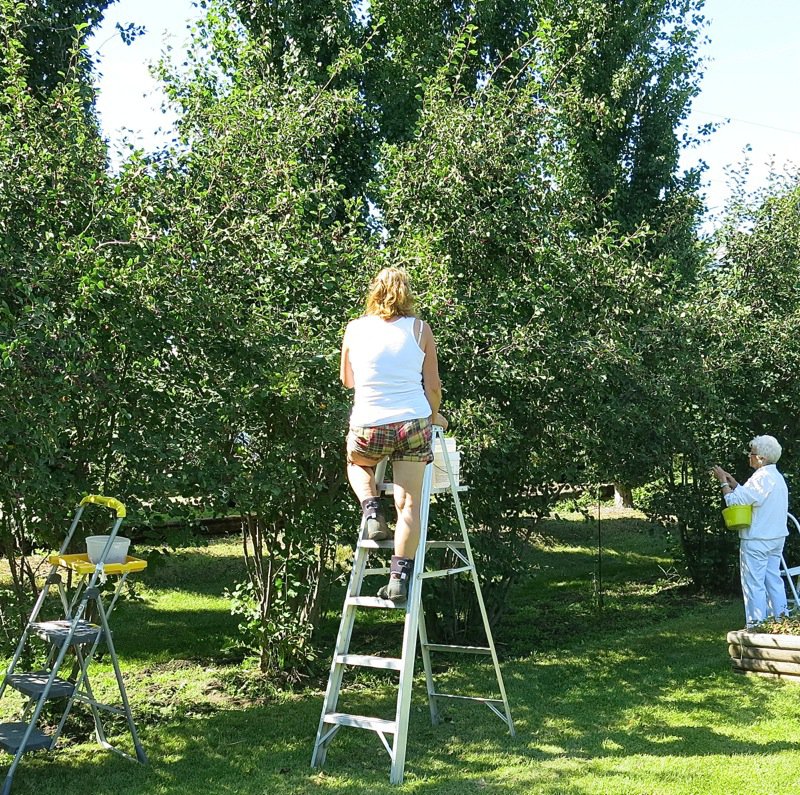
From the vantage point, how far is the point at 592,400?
7.38 metres

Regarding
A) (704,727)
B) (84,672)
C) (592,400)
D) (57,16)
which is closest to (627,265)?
(592,400)

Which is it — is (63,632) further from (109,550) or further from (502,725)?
(502,725)

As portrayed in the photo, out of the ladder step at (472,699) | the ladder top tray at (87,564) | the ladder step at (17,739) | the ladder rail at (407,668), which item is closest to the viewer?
the ladder step at (17,739)

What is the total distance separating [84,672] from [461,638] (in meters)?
3.63

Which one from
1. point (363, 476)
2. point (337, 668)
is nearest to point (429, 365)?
point (363, 476)

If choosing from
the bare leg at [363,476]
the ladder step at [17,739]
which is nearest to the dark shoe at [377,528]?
the bare leg at [363,476]

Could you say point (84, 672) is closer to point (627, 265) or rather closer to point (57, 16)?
point (627, 265)

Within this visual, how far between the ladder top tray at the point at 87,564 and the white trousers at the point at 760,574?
4917 millimetres

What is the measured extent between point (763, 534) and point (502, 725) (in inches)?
119

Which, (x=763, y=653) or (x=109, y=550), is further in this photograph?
(x=763, y=653)

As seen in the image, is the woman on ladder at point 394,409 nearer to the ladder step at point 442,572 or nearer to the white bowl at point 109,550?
the ladder step at point 442,572

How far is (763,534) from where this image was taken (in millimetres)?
7582

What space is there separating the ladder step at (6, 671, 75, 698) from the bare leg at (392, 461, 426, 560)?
5.88ft

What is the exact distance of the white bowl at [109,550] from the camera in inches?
197
